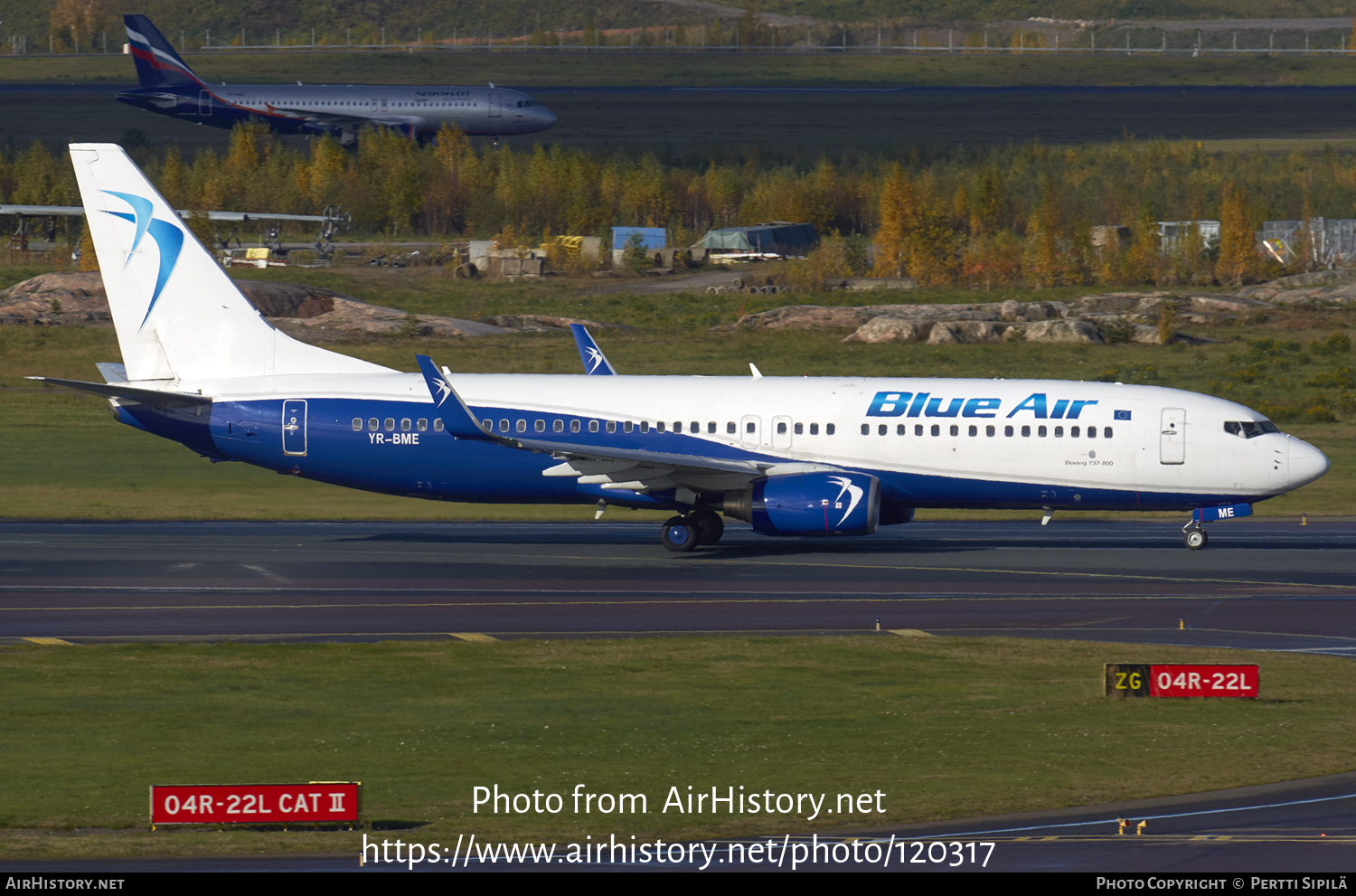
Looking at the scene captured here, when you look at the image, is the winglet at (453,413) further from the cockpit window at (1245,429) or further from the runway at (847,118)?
the runway at (847,118)

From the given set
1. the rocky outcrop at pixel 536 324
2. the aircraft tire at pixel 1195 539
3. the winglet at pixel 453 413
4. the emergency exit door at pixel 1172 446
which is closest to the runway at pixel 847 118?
the rocky outcrop at pixel 536 324

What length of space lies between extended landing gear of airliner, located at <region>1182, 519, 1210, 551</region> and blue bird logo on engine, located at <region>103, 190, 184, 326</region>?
91.9 feet

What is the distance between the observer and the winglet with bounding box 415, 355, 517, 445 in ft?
133

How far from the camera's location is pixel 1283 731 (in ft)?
76.7

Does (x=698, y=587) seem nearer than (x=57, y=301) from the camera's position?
Yes

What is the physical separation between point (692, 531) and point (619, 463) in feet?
9.34

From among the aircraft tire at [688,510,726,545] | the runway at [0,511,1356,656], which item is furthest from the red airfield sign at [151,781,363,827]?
the aircraft tire at [688,510,726,545]

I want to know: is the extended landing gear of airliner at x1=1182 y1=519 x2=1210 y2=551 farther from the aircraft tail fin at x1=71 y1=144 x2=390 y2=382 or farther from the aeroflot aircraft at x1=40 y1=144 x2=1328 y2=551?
the aircraft tail fin at x1=71 y1=144 x2=390 y2=382

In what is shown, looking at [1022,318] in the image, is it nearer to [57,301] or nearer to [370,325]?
[370,325]

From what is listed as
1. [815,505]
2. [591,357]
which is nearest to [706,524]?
[815,505]

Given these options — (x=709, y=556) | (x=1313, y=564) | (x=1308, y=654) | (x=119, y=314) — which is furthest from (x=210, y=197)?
(x=1308, y=654)

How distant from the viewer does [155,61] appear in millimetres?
147000

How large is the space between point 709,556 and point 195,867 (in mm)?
26537

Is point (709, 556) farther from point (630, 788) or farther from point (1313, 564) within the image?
point (630, 788)
